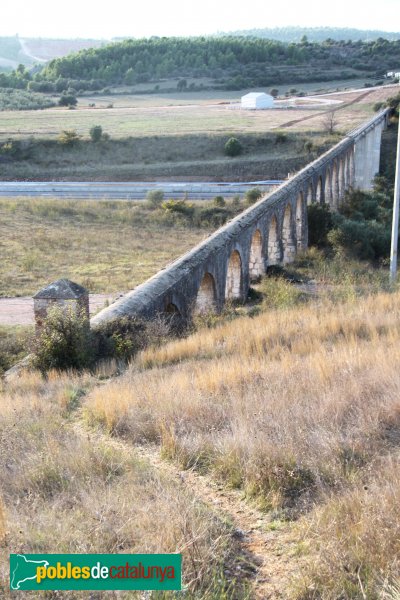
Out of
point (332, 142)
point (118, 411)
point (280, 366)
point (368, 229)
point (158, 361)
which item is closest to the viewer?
point (118, 411)

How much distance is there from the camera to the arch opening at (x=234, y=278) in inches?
616

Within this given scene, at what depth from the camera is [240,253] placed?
1575 cm

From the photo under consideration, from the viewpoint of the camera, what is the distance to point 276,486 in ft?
14.5

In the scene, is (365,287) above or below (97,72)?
below

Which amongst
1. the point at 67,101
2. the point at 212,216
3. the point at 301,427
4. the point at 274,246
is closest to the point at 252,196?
the point at 212,216

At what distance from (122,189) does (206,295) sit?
82.1ft

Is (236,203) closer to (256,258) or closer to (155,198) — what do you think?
(155,198)

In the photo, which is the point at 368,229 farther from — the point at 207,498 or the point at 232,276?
the point at 207,498

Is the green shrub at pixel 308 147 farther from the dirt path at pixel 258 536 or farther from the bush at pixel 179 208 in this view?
the dirt path at pixel 258 536

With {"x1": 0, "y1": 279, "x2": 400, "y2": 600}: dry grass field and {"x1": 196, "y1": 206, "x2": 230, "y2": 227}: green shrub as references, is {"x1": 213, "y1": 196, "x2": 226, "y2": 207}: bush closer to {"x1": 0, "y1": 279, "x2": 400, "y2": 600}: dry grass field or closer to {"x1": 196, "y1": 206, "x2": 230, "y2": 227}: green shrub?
{"x1": 196, "y1": 206, "x2": 230, "y2": 227}: green shrub

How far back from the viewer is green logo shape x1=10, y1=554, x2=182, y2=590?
3.26 metres

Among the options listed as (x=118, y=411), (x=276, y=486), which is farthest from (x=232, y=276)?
(x=276, y=486)

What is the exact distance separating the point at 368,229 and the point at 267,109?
44197mm

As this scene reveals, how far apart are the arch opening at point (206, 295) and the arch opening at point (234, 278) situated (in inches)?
77.6
